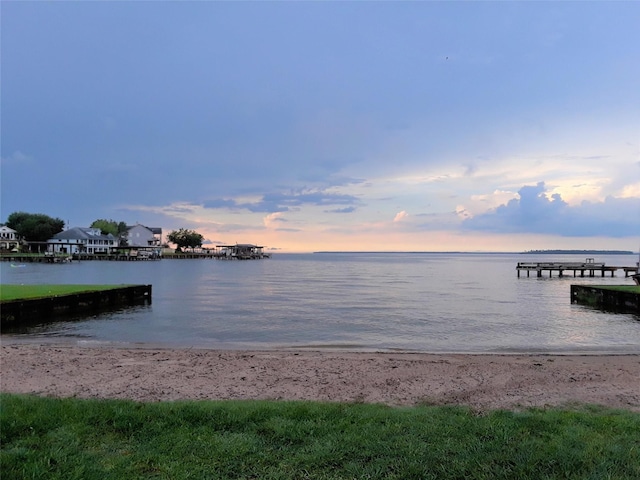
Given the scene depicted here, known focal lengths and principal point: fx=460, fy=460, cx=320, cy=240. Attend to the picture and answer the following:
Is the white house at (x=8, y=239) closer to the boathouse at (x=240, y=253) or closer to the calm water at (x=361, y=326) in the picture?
the boathouse at (x=240, y=253)

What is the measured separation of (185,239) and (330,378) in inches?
6858

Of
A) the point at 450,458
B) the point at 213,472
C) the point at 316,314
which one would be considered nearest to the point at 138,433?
the point at 213,472

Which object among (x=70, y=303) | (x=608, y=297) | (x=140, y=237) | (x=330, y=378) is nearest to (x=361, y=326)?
(x=330, y=378)

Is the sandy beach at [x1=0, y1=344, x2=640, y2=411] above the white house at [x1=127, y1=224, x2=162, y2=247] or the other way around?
the other way around

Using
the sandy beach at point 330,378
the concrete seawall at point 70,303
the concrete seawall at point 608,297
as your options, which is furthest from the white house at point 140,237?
the sandy beach at point 330,378

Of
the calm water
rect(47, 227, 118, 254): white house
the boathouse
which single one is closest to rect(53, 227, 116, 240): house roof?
rect(47, 227, 118, 254): white house

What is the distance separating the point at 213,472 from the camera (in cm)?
377

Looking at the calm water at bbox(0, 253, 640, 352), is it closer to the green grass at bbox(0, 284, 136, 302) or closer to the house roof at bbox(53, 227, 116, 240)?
the green grass at bbox(0, 284, 136, 302)

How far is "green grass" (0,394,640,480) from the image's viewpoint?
3.78 metres

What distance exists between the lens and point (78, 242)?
121 meters

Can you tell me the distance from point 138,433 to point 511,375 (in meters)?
7.27

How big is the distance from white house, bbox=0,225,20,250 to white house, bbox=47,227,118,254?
27.2 feet

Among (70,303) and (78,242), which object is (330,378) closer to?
(70,303)

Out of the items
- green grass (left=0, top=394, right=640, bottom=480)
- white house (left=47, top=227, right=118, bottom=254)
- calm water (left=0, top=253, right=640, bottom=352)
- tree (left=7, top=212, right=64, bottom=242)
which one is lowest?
calm water (left=0, top=253, right=640, bottom=352)
